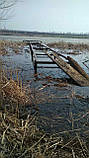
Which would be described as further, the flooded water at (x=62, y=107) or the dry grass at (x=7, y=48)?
the dry grass at (x=7, y=48)

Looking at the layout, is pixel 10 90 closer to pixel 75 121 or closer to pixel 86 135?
pixel 75 121

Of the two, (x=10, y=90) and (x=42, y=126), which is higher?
(x=10, y=90)

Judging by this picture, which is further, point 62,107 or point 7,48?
point 7,48

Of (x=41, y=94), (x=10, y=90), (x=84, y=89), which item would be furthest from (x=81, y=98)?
(x=10, y=90)

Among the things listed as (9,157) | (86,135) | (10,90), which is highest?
(10,90)

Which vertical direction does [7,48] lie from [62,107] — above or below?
above

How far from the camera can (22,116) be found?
3494 mm

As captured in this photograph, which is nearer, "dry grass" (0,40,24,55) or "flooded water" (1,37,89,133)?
"flooded water" (1,37,89,133)

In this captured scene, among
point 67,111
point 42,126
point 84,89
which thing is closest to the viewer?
point 42,126

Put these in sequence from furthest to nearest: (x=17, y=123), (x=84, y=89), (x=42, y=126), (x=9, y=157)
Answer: (x=84, y=89), (x=42, y=126), (x=17, y=123), (x=9, y=157)

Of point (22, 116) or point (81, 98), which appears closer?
point (22, 116)

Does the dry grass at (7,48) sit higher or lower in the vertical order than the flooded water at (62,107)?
higher

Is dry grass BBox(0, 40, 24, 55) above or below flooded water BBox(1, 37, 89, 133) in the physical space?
above

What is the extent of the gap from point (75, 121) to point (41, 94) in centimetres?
157
